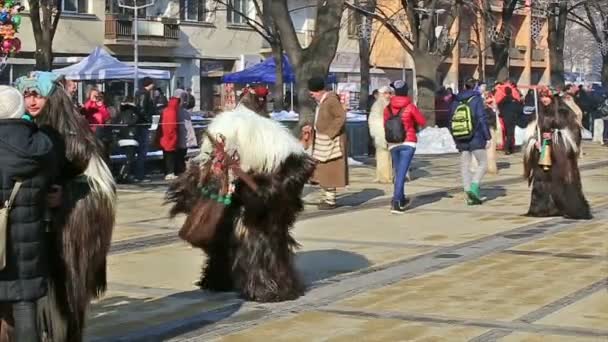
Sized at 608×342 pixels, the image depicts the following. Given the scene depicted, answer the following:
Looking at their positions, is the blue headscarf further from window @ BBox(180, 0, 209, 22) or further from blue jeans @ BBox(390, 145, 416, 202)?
window @ BBox(180, 0, 209, 22)

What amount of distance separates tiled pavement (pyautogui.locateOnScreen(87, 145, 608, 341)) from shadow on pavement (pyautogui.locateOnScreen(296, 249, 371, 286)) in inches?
0.5

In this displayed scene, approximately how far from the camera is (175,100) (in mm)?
20594

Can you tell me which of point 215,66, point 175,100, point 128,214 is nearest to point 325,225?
point 128,214

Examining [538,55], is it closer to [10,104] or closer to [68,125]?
[68,125]

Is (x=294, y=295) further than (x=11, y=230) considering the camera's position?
Yes

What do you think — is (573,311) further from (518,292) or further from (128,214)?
(128,214)

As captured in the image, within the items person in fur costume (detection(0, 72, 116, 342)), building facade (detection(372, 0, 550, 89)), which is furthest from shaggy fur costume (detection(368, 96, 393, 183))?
building facade (detection(372, 0, 550, 89))

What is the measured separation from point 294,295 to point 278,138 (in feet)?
4.12

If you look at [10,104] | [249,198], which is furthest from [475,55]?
[10,104]

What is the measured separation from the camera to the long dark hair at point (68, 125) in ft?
19.6

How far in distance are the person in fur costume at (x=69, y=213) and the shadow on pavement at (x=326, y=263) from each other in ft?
12.5

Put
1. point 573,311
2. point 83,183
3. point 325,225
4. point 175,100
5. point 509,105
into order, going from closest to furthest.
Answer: point 83,183, point 573,311, point 325,225, point 175,100, point 509,105

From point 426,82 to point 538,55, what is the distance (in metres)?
48.5

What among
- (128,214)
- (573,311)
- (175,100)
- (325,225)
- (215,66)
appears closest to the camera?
(573,311)
